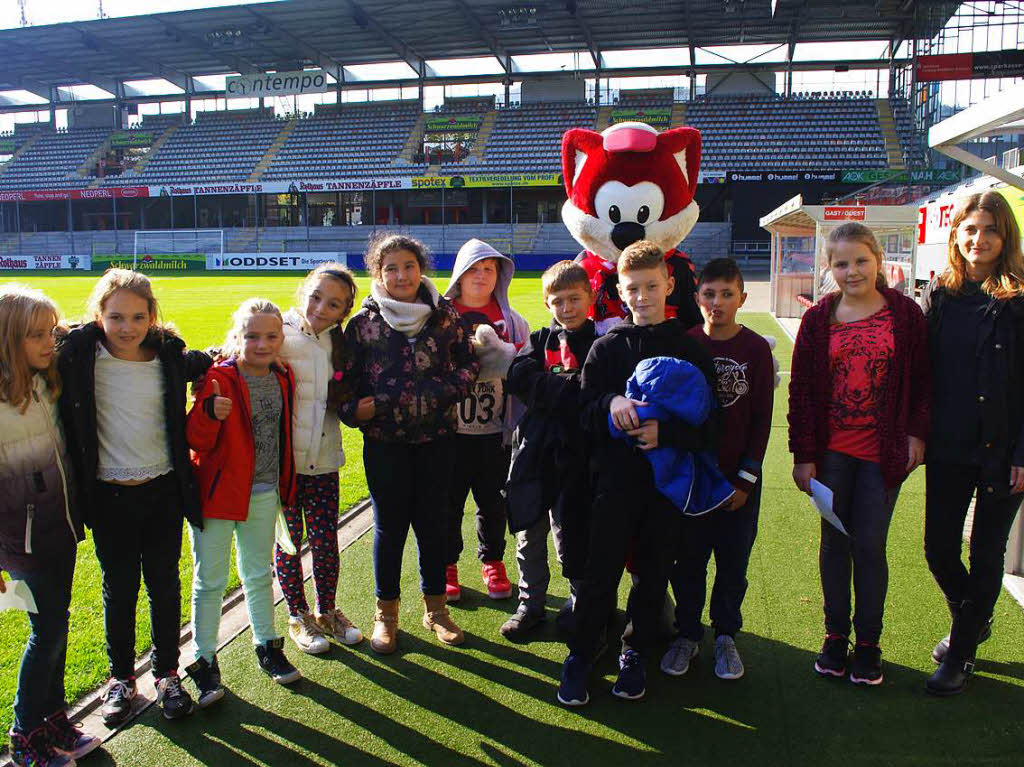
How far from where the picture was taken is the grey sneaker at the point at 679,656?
2.91m

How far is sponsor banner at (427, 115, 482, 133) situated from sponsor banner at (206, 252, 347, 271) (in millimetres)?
9243

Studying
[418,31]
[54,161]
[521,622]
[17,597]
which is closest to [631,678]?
[521,622]

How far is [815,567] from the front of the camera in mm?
3822

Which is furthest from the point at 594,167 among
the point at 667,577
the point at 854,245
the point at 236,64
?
the point at 236,64

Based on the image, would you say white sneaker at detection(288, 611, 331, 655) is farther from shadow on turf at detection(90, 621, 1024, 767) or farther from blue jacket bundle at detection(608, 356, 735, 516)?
blue jacket bundle at detection(608, 356, 735, 516)

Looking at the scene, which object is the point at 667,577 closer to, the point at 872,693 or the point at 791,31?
the point at 872,693

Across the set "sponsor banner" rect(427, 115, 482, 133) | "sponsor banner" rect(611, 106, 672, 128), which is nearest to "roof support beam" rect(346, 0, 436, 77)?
"sponsor banner" rect(427, 115, 482, 133)

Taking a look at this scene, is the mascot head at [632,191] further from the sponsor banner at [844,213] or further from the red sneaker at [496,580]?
the sponsor banner at [844,213]

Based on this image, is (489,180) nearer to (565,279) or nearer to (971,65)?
(971,65)

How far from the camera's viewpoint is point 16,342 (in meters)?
2.35

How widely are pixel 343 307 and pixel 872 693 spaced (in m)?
2.43

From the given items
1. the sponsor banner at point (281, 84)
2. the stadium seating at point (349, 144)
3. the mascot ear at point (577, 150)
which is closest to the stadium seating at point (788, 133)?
the stadium seating at point (349, 144)

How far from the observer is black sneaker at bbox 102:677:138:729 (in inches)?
102

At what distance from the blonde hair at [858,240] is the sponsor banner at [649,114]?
35300 millimetres
